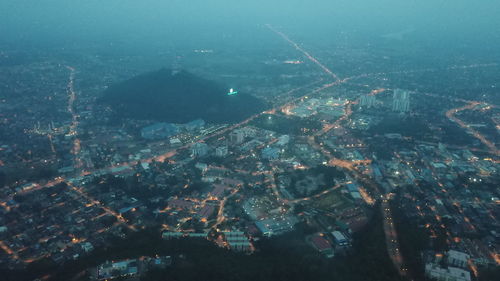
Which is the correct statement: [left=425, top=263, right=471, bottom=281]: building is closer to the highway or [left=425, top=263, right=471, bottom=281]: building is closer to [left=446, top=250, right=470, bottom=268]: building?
[left=446, top=250, right=470, bottom=268]: building

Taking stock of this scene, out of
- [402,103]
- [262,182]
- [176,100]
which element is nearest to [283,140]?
[262,182]

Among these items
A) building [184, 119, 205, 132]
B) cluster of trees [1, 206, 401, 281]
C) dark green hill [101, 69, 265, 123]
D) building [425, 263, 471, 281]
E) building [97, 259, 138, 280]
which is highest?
dark green hill [101, 69, 265, 123]

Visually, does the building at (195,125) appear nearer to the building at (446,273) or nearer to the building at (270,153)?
the building at (270,153)

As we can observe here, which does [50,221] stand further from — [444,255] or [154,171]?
[444,255]

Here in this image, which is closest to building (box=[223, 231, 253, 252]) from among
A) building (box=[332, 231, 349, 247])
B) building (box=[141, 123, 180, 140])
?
building (box=[332, 231, 349, 247])

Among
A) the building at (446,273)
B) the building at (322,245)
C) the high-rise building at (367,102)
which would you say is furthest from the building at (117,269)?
the high-rise building at (367,102)
